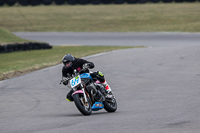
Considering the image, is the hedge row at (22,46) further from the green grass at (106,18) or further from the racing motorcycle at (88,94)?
the racing motorcycle at (88,94)

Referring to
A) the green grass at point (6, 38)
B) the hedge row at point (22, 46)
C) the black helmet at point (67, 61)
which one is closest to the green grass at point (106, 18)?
the green grass at point (6, 38)

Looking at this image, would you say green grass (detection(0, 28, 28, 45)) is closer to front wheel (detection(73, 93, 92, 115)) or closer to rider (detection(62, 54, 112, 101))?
rider (detection(62, 54, 112, 101))

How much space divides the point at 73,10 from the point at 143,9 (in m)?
6.53

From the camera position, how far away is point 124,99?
9.89 metres

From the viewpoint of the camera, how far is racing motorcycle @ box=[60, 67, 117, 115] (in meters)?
7.98

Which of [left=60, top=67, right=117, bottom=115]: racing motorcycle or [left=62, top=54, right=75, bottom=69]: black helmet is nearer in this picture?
[left=60, top=67, right=117, bottom=115]: racing motorcycle

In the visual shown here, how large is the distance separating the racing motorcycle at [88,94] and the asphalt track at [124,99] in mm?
173

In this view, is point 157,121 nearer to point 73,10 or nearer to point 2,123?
point 2,123

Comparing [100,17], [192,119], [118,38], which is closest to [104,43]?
[118,38]

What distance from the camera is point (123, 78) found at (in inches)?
507

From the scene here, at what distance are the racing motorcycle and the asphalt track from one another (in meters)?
0.17

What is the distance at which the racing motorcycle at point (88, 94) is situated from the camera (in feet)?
26.2

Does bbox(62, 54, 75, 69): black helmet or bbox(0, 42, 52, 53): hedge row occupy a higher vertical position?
bbox(62, 54, 75, 69): black helmet

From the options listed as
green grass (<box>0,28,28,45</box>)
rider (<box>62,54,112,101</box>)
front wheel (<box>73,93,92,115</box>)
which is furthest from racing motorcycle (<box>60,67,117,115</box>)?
green grass (<box>0,28,28,45</box>)
